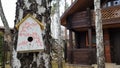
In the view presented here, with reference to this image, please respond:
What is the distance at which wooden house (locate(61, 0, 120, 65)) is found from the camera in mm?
13430

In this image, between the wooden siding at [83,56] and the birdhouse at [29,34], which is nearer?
the birdhouse at [29,34]

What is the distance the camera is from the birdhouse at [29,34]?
247 cm

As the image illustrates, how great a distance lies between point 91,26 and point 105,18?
3.69ft

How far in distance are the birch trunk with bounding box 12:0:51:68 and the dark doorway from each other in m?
12.3

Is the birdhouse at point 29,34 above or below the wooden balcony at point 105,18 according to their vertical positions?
below

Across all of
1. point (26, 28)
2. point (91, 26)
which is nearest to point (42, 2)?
point (26, 28)

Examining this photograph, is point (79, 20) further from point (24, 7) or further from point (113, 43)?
point (24, 7)

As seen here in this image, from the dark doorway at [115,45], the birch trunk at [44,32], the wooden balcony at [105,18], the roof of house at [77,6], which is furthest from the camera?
the roof of house at [77,6]

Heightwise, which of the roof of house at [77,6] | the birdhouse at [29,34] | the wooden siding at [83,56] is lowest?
the wooden siding at [83,56]

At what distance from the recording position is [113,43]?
1475 cm

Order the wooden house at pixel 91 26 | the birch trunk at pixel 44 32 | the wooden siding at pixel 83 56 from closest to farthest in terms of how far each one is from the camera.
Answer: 1. the birch trunk at pixel 44 32
2. the wooden house at pixel 91 26
3. the wooden siding at pixel 83 56

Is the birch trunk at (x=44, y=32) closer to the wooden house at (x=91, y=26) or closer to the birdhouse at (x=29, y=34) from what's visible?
the birdhouse at (x=29, y=34)

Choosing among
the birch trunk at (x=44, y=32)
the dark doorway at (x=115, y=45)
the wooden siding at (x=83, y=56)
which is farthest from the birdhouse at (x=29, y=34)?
the dark doorway at (x=115, y=45)

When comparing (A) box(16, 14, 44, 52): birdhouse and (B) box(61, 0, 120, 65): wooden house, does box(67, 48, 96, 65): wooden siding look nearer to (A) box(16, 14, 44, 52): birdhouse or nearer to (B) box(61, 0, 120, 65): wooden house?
(B) box(61, 0, 120, 65): wooden house
